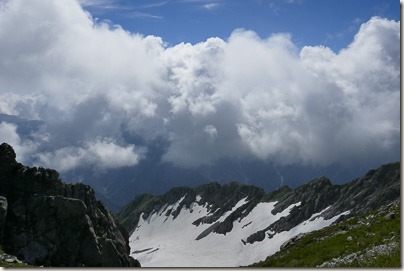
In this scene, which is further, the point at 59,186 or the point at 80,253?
the point at 59,186

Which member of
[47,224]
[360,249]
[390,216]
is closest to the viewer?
[360,249]

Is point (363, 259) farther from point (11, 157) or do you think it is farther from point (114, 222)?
point (114, 222)

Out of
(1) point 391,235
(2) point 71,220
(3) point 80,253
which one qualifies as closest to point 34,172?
(2) point 71,220

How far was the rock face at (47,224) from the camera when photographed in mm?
59488

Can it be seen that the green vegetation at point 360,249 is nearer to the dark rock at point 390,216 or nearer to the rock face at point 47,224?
→ the dark rock at point 390,216

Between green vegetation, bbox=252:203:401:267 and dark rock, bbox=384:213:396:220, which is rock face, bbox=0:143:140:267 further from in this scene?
dark rock, bbox=384:213:396:220

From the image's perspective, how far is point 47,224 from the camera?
6619cm

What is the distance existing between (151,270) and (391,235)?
51.1ft

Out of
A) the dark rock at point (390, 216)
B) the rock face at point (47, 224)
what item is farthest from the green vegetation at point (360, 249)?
the rock face at point (47, 224)

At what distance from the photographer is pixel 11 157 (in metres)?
73.4

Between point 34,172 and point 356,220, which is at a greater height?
point 34,172

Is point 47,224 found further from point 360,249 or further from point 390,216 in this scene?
point 360,249

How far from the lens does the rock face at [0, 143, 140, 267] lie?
59.5m

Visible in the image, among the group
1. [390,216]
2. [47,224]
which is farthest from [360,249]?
[47,224]
